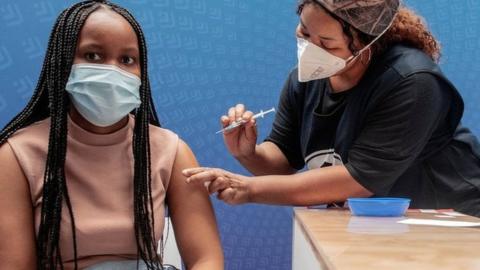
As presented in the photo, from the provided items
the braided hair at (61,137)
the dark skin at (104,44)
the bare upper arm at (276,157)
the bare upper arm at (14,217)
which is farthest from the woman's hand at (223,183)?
the bare upper arm at (276,157)

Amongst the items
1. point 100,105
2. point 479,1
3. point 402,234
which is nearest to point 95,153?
point 100,105

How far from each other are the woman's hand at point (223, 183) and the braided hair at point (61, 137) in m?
0.10

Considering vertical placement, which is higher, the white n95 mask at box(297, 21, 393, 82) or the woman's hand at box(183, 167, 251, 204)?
the white n95 mask at box(297, 21, 393, 82)

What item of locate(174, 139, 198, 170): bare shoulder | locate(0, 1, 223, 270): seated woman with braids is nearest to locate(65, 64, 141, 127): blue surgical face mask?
locate(0, 1, 223, 270): seated woman with braids

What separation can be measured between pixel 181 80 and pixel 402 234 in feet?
5.09

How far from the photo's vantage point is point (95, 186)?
3.80 feet

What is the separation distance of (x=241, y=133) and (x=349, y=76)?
36 centimetres

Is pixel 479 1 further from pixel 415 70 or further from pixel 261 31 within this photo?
pixel 415 70

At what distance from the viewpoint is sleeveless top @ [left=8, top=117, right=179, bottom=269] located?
1.11 metres

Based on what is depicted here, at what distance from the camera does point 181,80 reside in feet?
8.09

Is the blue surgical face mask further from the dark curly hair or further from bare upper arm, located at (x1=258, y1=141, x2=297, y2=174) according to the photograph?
bare upper arm, located at (x1=258, y1=141, x2=297, y2=174)

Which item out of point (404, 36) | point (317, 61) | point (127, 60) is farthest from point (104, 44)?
point (404, 36)

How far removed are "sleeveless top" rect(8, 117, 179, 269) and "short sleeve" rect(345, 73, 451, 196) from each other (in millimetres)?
500

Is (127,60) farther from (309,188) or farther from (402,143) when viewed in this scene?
(402,143)
